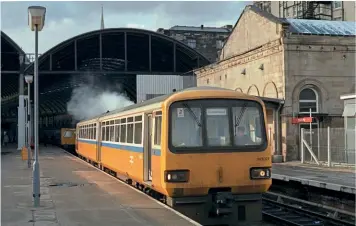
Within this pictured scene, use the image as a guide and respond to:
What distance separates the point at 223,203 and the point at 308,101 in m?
17.8

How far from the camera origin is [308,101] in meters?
27.1

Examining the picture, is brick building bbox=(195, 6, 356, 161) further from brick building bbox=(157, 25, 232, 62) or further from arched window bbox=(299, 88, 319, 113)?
brick building bbox=(157, 25, 232, 62)

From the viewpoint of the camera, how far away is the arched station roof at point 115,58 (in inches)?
1756

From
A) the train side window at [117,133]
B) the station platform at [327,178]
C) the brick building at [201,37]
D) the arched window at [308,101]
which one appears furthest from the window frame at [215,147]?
the brick building at [201,37]

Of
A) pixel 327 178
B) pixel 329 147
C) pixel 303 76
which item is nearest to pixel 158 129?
pixel 327 178

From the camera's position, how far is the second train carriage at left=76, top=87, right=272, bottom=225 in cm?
1045

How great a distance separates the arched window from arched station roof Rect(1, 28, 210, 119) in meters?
19.2

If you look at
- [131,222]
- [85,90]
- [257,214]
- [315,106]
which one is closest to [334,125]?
[315,106]

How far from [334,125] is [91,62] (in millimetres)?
29369

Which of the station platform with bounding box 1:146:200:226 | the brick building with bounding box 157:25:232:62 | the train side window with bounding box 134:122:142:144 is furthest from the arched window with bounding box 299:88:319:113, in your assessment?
the brick building with bounding box 157:25:232:62

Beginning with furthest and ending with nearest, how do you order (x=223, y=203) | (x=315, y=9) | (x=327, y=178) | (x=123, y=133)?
(x=315, y=9) → (x=327, y=178) → (x=123, y=133) → (x=223, y=203)

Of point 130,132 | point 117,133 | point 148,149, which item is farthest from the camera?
point 117,133

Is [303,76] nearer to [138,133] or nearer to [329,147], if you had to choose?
[329,147]

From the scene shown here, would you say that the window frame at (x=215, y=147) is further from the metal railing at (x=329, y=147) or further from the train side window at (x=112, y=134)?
the metal railing at (x=329, y=147)
